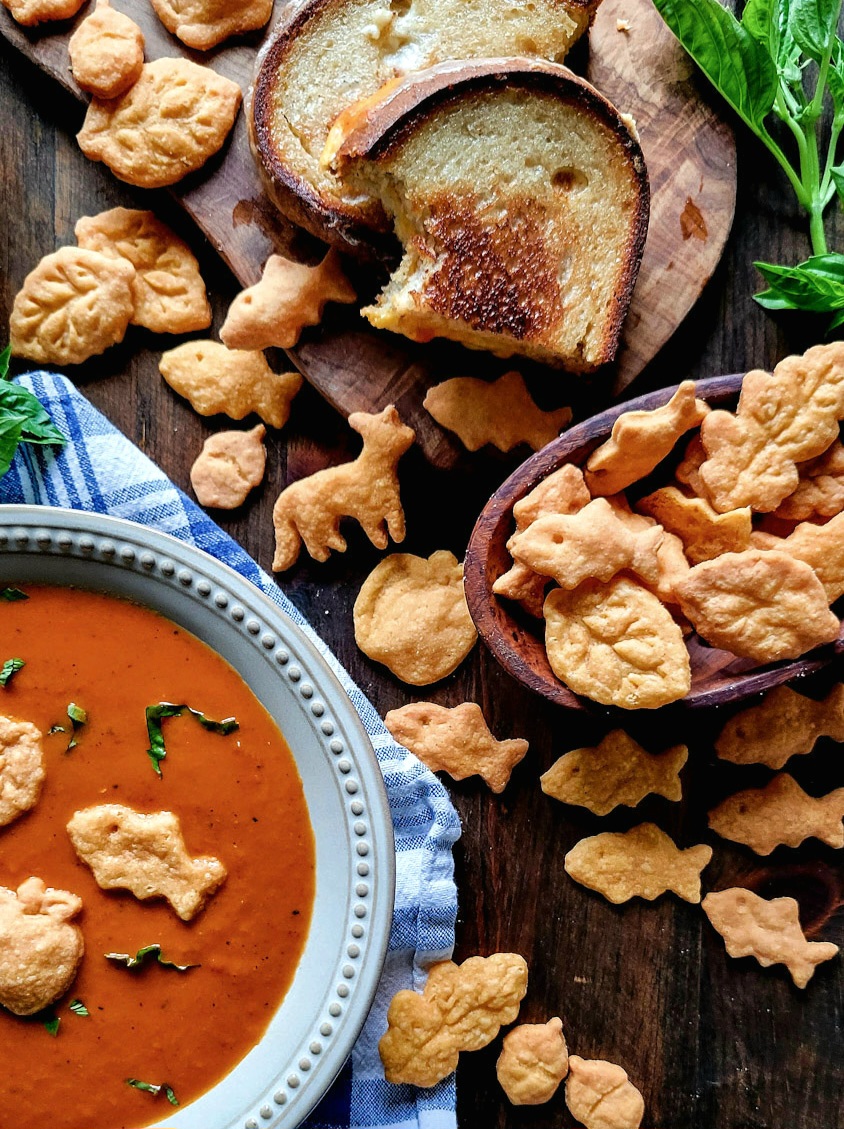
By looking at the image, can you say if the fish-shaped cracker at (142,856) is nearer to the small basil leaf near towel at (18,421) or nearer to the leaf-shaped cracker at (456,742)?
the leaf-shaped cracker at (456,742)

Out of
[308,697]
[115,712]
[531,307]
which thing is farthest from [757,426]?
[115,712]

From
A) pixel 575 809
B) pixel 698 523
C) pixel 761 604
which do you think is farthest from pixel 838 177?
pixel 575 809

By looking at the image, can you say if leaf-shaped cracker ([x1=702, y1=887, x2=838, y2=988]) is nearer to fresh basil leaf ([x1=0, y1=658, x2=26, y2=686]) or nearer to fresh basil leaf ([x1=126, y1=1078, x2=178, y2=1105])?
fresh basil leaf ([x1=126, y1=1078, x2=178, y2=1105])

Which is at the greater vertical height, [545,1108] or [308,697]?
[308,697]

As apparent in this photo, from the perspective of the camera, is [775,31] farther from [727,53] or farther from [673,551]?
[673,551]

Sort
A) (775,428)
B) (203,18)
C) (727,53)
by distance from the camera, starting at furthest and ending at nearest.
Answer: (203,18), (727,53), (775,428)

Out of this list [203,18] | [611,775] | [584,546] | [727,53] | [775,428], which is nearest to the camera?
[584,546]

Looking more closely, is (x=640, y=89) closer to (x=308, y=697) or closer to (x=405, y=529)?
(x=405, y=529)
